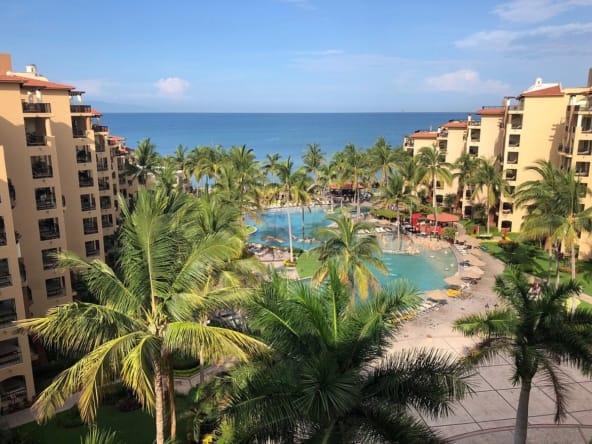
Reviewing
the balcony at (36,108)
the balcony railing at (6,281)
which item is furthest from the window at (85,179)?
the balcony railing at (6,281)

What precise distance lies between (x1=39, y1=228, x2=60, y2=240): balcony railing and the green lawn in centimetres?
1151

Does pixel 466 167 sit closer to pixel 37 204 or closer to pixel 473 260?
pixel 473 260

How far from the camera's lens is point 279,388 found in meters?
11.8

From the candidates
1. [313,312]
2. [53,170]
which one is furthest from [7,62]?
[313,312]

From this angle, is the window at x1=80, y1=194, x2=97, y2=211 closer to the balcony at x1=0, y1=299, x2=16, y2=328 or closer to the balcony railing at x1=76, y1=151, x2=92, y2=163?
the balcony railing at x1=76, y1=151, x2=92, y2=163

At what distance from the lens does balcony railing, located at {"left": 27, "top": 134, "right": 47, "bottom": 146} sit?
28.9m

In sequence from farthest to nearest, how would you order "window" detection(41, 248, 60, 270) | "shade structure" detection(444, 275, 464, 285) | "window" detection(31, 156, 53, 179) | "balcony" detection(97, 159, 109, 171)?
"balcony" detection(97, 159, 109, 171) → "shade structure" detection(444, 275, 464, 285) → "window" detection(41, 248, 60, 270) → "window" detection(31, 156, 53, 179)

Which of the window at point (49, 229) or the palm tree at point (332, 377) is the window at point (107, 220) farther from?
the palm tree at point (332, 377)

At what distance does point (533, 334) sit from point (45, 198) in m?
28.0

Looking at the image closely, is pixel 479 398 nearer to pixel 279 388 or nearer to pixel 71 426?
pixel 279 388

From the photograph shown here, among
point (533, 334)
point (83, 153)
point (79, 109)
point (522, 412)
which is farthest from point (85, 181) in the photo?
point (522, 412)

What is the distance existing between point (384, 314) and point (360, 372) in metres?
1.75

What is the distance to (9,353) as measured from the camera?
80.9 feet

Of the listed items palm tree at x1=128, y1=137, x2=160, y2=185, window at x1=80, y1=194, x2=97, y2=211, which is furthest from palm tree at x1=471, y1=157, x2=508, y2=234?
window at x1=80, y1=194, x2=97, y2=211
